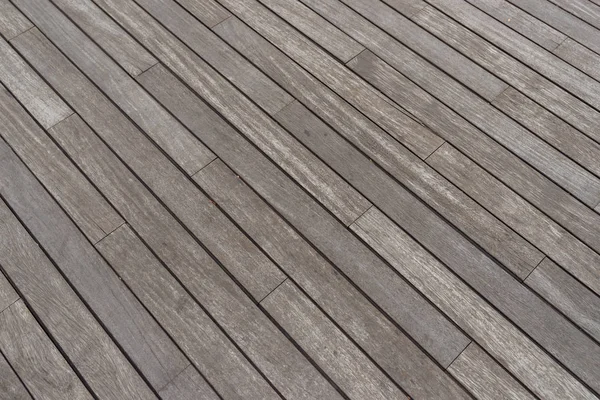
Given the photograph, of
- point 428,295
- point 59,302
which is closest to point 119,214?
point 59,302

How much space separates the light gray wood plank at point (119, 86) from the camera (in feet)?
7.06

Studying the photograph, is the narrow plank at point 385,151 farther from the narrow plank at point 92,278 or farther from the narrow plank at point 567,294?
the narrow plank at point 92,278

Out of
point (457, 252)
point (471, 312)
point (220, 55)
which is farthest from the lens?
point (220, 55)

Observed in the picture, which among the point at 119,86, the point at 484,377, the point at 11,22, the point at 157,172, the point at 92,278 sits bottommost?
the point at 484,377

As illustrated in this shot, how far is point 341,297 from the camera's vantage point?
186cm

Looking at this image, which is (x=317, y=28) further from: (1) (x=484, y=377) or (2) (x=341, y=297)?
(1) (x=484, y=377)

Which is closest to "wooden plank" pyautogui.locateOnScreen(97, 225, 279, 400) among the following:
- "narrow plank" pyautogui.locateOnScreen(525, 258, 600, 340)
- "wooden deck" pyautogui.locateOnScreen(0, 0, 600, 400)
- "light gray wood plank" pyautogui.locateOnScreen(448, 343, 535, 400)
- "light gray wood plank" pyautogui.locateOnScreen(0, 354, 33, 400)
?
"wooden deck" pyautogui.locateOnScreen(0, 0, 600, 400)

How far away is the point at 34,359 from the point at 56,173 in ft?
2.20

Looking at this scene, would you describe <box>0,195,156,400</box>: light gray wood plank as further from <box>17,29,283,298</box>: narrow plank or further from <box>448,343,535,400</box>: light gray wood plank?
<box>448,343,535,400</box>: light gray wood plank

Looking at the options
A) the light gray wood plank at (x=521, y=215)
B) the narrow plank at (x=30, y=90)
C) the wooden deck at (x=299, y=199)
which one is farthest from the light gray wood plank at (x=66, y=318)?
the light gray wood plank at (x=521, y=215)

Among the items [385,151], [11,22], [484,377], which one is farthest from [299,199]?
[11,22]

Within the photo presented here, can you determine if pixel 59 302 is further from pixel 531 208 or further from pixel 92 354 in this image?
pixel 531 208

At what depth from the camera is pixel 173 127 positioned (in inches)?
86.9

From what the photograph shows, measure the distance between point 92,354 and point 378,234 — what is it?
988mm
